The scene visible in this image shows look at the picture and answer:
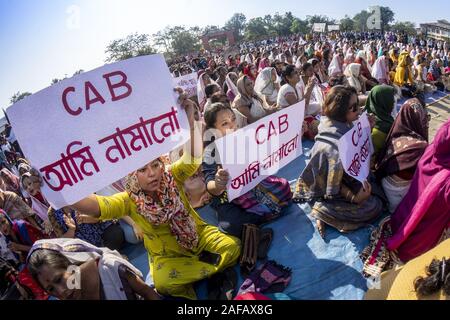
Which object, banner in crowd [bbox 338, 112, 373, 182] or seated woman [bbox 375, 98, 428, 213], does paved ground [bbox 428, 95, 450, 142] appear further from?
banner in crowd [bbox 338, 112, 373, 182]

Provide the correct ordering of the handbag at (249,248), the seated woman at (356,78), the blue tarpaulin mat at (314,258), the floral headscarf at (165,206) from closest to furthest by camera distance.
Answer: the floral headscarf at (165,206) < the blue tarpaulin mat at (314,258) < the handbag at (249,248) < the seated woman at (356,78)

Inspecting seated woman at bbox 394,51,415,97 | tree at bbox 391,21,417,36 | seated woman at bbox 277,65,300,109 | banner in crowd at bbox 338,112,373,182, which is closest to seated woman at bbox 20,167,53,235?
banner in crowd at bbox 338,112,373,182

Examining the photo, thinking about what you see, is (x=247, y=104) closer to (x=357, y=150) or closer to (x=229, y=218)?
(x=229, y=218)

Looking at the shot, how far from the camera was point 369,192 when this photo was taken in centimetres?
265

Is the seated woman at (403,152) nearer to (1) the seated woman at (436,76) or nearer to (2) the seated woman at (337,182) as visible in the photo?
(2) the seated woman at (337,182)

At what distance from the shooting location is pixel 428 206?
217 cm

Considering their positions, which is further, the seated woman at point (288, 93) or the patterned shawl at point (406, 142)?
the seated woman at point (288, 93)

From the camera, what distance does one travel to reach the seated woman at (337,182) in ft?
8.65

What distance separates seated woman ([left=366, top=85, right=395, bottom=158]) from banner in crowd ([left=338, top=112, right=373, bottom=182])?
2.33 feet

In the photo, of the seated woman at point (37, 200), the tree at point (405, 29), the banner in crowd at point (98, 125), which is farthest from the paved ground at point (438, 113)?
the tree at point (405, 29)

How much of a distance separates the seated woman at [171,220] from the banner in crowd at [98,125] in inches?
7.5

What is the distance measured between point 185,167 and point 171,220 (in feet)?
1.50
